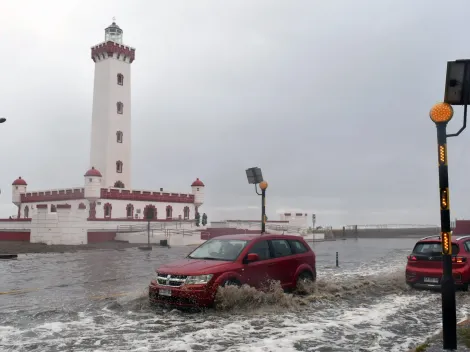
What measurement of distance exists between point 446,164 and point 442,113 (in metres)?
0.73

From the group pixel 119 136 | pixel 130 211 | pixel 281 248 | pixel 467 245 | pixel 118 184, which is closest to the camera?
pixel 281 248

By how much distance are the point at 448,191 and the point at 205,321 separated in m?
4.72

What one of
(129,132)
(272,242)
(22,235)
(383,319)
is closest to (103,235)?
(22,235)

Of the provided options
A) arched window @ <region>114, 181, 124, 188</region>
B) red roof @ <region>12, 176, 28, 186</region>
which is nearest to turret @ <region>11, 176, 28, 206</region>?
red roof @ <region>12, 176, 28, 186</region>

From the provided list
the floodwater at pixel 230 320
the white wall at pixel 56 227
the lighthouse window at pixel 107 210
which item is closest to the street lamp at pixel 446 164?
the floodwater at pixel 230 320

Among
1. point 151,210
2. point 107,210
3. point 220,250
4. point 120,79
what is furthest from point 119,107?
point 220,250

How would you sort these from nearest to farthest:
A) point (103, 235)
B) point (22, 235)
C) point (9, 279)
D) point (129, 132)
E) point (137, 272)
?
point (9, 279)
point (137, 272)
point (22, 235)
point (103, 235)
point (129, 132)

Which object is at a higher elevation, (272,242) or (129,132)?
(129,132)

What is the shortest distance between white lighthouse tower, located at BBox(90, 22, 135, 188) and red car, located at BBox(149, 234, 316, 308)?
139 feet

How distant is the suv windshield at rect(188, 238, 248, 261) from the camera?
33.4 feet

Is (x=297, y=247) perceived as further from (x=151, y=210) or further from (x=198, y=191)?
(x=198, y=191)

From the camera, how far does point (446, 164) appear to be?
664 centimetres

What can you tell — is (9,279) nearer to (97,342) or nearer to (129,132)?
(97,342)

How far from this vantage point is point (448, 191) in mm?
6633
